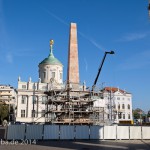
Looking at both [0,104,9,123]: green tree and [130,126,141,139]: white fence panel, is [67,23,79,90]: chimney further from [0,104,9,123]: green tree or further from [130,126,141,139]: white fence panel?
[0,104,9,123]: green tree

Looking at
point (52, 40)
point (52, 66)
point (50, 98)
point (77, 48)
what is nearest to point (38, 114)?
point (52, 66)

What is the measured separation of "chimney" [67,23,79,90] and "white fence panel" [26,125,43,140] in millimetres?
11100

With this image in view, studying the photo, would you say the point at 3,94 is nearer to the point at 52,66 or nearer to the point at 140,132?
the point at 52,66

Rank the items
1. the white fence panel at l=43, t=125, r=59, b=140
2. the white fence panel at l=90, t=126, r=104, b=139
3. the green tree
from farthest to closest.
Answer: the green tree → the white fence panel at l=90, t=126, r=104, b=139 → the white fence panel at l=43, t=125, r=59, b=140

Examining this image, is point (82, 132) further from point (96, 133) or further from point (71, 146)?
point (71, 146)

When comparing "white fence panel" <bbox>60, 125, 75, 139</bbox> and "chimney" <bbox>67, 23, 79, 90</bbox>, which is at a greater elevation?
"chimney" <bbox>67, 23, 79, 90</bbox>

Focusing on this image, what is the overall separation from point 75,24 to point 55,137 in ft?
57.1

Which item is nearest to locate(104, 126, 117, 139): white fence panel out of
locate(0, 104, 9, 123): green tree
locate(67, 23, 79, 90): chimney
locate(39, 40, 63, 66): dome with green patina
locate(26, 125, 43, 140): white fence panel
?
locate(26, 125, 43, 140): white fence panel

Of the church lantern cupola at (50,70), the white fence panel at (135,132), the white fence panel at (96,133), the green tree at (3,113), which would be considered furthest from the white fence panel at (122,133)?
the green tree at (3,113)

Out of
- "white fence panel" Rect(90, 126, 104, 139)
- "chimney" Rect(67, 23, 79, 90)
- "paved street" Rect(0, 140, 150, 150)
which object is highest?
"chimney" Rect(67, 23, 79, 90)

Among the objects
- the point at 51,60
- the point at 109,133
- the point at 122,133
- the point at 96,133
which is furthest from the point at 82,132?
the point at 51,60

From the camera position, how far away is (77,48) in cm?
3700

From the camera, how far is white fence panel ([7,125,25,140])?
78.8ft

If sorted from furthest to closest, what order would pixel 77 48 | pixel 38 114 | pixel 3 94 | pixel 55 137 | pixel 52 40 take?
pixel 3 94 < pixel 52 40 < pixel 38 114 < pixel 77 48 < pixel 55 137
